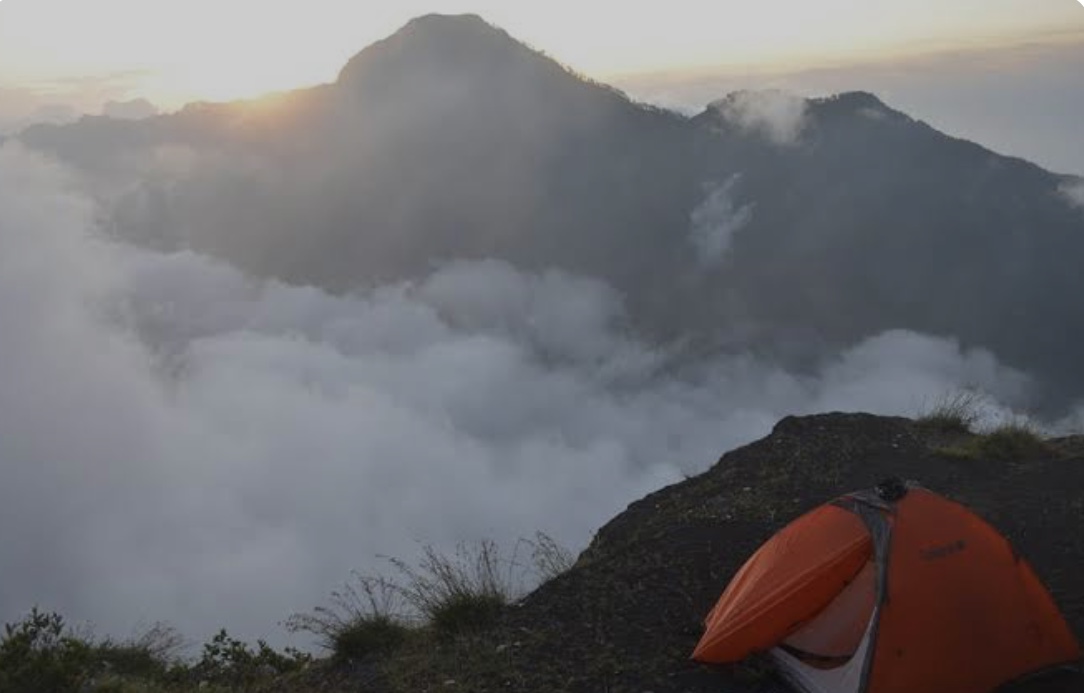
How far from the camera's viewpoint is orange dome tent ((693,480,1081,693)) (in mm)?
6348

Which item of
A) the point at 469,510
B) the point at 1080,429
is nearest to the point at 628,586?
the point at 1080,429

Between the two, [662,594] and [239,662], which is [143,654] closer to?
[239,662]

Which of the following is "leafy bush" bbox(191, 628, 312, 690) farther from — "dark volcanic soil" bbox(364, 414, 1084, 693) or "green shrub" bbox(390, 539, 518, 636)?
"dark volcanic soil" bbox(364, 414, 1084, 693)

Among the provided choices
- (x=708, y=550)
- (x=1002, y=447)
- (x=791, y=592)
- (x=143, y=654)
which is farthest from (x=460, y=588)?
(x=1002, y=447)

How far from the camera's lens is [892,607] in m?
6.40

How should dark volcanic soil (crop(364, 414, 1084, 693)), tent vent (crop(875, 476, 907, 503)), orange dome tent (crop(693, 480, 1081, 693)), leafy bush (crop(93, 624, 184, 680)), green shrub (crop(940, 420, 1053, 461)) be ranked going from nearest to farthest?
orange dome tent (crop(693, 480, 1081, 693)) < tent vent (crop(875, 476, 907, 503)) < dark volcanic soil (crop(364, 414, 1084, 693)) < leafy bush (crop(93, 624, 184, 680)) < green shrub (crop(940, 420, 1053, 461))

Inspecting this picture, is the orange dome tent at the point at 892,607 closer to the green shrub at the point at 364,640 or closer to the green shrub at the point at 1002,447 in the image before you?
the green shrub at the point at 364,640

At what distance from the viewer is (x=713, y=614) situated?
23.9 feet

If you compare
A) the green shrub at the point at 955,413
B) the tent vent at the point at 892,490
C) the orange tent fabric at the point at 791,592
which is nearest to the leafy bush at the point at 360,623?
the orange tent fabric at the point at 791,592

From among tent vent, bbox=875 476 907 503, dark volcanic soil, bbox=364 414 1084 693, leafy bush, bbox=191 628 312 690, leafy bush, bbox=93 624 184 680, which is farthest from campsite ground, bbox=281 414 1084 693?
leafy bush, bbox=93 624 184 680

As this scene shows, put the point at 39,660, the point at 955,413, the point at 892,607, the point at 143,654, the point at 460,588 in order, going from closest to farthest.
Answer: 1. the point at 892,607
2. the point at 39,660
3. the point at 460,588
4. the point at 143,654
5. the point at 955,413

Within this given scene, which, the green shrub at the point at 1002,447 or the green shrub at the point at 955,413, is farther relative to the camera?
the green shrub at the point at 955,413

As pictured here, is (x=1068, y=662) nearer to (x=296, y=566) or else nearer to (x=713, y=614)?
(x=713, y=614)

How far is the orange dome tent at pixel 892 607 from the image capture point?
6348 millimetres
